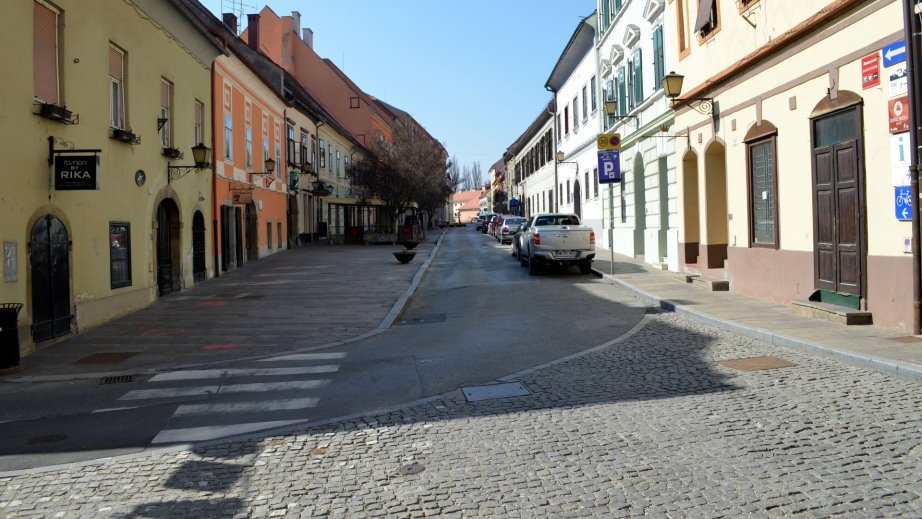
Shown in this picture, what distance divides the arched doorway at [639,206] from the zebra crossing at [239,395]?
15.2m

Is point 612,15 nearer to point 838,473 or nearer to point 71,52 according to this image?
point 71,52

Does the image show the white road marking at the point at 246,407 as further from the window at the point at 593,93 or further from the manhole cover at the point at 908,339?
the window at the point at 593,93

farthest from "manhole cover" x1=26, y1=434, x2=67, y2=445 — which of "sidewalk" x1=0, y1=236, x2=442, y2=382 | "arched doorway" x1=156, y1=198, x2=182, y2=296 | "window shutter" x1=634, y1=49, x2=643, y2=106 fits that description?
"window shutter" x1=634, y1=49, x2=643, y2=106

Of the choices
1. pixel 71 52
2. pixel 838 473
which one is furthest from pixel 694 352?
pixel 71 52

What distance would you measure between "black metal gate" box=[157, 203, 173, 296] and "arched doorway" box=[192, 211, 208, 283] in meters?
1.28

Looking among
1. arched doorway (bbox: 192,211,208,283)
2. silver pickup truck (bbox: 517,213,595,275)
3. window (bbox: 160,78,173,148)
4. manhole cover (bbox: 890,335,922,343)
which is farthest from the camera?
silver pickup truck (bbox: 517,213,595,275)

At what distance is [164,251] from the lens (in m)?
16.8

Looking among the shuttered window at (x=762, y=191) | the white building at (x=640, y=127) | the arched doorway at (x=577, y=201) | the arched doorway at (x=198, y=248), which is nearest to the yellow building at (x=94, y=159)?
the arched doorway at (x=198, y=248)

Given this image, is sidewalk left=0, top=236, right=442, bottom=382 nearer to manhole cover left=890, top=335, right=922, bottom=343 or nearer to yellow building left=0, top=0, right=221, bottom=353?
yellow building left=0, top=0, right=221, bottom=353

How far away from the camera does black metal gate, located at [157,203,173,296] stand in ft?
53.5

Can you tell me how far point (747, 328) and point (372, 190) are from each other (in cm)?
3269

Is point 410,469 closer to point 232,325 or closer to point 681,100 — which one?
point 232,325

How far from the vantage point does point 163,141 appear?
16125mm

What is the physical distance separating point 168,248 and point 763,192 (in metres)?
13.6
